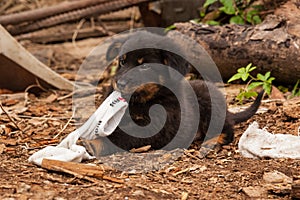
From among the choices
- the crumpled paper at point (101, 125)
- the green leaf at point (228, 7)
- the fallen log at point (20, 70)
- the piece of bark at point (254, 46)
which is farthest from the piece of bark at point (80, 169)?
the green leaf at point (228, 7)

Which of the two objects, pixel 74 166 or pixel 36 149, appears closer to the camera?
pixel 74 166

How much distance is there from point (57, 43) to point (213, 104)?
481cm

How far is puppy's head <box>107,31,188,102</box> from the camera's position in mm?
4133

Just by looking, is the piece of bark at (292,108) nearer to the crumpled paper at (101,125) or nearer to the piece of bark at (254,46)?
the piece of bark at (254,46)

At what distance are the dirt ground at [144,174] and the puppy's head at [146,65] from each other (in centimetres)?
57

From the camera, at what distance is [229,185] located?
3.54 metres

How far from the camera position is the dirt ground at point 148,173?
3344 mm

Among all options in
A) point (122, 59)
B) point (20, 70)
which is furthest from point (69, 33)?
point (122, 59)

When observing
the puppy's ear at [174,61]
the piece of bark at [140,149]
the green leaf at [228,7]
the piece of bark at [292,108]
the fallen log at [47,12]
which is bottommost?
the piece of bark at [292,108]

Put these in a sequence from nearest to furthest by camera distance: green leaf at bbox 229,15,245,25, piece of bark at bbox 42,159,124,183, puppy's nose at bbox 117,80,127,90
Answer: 1. piece of bark at bbox 42,159,124,183
2. puppy's nose at bbox 117,80,127,90
3. green leaf at bbox 229,15,245,25

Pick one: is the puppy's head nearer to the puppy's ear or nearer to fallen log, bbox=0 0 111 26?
the puppy's ear

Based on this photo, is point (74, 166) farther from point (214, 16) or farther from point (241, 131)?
point (214, 16)

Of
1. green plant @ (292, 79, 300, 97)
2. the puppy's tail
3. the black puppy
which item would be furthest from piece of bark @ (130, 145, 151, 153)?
green plant @ (292, 79, 300, 97)

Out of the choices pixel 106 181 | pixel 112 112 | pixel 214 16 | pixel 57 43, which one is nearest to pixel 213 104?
pixel 112 112
